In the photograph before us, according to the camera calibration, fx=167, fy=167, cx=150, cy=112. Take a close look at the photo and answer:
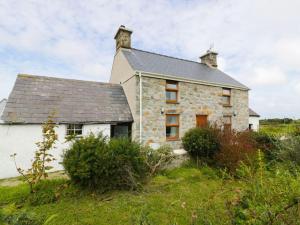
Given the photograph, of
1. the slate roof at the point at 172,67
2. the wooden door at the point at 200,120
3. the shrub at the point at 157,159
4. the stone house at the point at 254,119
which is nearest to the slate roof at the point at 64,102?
the slate roof at the point at 172,67

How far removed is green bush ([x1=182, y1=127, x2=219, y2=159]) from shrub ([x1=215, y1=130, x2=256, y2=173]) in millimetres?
342

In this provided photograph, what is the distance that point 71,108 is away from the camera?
391 inches

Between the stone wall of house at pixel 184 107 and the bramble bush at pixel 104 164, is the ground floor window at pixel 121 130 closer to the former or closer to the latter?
the stone wall of house at pixel 184 107

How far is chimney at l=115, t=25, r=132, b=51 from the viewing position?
13.4 metres

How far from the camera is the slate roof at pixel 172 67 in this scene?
484 inches

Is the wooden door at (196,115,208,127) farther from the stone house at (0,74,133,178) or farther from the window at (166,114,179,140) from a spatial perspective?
the stone house at (0,74,133,178)

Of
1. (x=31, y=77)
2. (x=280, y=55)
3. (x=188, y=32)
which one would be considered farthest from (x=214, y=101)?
(x=31, y=77)

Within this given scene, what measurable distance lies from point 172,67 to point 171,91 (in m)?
2.92

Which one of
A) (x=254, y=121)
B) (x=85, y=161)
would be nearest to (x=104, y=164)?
(x=85, y=161)

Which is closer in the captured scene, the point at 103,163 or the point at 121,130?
the point at 103,163

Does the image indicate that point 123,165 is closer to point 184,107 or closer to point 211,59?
point 184,107

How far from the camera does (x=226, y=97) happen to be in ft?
49.7

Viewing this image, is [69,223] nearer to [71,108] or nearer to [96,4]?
[71,108]

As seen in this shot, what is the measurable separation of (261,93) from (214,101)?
12037 millimetres
